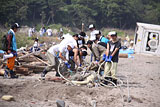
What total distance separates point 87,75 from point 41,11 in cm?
4385

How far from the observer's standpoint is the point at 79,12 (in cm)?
5253

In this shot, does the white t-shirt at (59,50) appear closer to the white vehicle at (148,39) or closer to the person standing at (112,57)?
the person standing at (112,57)

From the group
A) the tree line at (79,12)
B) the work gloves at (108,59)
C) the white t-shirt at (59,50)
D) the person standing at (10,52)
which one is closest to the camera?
the work gloves at (108,59)

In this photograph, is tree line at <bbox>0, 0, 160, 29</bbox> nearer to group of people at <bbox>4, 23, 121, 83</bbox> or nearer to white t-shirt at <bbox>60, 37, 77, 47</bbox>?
group of people at <bbox>4, 23, 121, 83</bbox>

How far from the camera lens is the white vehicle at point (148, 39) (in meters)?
20.8

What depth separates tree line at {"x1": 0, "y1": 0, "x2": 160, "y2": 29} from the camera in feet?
146

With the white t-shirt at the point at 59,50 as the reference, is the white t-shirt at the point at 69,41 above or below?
above

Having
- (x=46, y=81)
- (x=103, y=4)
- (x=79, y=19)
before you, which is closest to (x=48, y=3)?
(x=79, y=19)

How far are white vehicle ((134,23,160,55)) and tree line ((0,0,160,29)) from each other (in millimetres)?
Result: 27151

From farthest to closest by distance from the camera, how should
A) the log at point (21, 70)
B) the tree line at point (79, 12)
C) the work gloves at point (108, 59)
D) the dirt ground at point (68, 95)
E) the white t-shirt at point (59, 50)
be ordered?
the tree line at point (79, 12)
the log at point (21, 70)
the white t-shirt at point (59, 50)
the work gloves at point (108, 59)
the dirt ground at point (68, 95)

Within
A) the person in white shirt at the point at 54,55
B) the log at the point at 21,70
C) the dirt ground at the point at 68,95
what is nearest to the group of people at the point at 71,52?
the person in white shirt at the point at 54,55

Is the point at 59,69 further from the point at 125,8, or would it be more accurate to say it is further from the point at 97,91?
the point at 125,8

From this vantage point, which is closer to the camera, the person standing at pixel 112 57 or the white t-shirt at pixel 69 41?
the person standing at pixel 112 57

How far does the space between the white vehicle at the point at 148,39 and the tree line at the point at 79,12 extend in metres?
27.2
